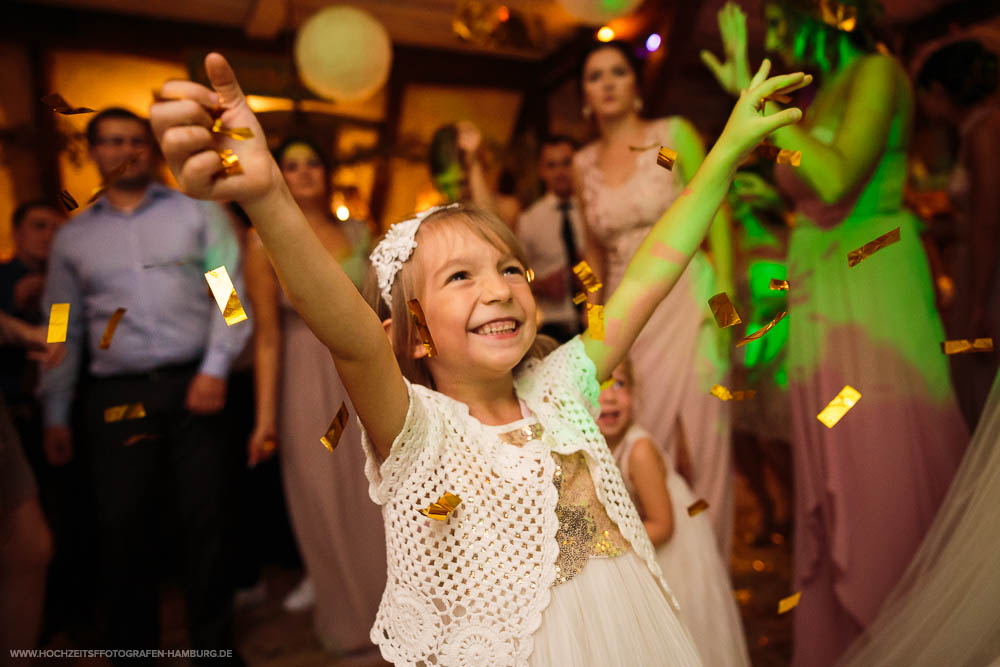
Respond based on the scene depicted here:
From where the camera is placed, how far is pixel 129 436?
204cm

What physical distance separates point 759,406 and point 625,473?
1.63 metres

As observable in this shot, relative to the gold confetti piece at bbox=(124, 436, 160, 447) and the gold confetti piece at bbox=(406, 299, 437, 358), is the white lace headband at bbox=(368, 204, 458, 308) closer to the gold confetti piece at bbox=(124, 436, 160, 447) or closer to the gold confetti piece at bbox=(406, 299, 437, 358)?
the gold confetti piece at bbox=(406, 299, 437, 358)

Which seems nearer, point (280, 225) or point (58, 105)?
point (280, 225)

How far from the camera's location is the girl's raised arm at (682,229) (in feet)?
3.76

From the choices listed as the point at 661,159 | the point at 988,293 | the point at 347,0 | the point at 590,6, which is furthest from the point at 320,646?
the point at 347,0

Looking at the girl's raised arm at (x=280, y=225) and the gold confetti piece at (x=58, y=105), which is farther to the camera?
the gold confetti piece at (x=58, y=105)

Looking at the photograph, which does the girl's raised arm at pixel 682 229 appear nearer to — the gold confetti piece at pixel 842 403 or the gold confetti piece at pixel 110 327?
the gold confetti piece at pixel 842 403

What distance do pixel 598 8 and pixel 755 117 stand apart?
1.93 metres

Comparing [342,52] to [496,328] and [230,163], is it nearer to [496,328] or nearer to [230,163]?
[496,328]

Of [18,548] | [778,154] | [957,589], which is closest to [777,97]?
[778,154]

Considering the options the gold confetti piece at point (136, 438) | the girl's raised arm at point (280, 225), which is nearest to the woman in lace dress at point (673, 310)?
the girl's raised arm at point (280, 225)

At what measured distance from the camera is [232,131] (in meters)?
0.73

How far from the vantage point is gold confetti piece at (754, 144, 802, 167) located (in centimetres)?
134

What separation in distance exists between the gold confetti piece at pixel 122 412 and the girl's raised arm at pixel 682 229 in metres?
1.42
